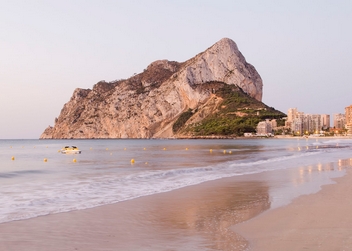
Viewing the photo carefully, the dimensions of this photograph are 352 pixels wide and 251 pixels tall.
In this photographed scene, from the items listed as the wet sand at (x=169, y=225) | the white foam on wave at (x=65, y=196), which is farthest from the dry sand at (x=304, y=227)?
the white foam on wave at (x=65, y=196)

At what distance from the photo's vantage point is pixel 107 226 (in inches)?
410

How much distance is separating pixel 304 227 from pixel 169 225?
3.43 metres

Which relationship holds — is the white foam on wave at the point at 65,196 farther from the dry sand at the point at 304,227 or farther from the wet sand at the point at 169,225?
the dry sand at the point at 304,227

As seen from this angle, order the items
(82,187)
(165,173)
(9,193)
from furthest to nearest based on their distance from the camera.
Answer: (165,173) < (82,187) < (9,193)

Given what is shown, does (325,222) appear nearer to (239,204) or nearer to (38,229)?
(239,204)

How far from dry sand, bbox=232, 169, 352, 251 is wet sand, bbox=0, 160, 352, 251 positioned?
3cm

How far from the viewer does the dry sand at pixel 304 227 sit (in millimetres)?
8133

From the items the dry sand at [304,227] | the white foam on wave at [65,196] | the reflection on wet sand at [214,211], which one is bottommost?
the white foam on wave at [65,196]

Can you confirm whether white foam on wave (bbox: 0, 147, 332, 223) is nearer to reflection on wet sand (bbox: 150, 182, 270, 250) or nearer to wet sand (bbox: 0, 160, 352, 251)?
wet sand (bbox: 0, 160, 352, 251)

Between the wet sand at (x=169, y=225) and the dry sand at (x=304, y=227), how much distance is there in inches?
1.0

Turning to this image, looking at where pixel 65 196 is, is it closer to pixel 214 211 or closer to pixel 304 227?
pixel 214 211

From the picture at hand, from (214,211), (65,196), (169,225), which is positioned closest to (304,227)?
(214,211)

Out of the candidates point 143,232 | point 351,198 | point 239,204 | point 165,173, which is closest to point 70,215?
point 143,232

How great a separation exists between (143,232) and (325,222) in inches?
186
